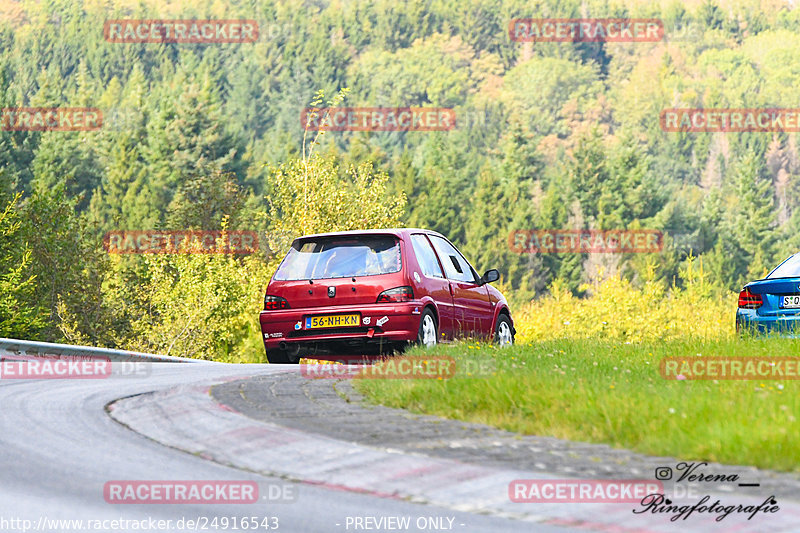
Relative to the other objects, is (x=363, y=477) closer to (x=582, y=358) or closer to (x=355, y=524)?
(x=355, y=524)

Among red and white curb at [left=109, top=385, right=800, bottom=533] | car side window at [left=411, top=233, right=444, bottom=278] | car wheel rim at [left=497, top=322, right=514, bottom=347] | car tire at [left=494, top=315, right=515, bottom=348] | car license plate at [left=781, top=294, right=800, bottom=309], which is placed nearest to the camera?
red and white curb at [left=109, top=385, right=800, bottom=533]

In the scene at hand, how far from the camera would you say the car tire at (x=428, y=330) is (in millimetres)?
13484

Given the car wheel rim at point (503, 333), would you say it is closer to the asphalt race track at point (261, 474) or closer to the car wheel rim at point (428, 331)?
the car wheel rim at point (428, 331)

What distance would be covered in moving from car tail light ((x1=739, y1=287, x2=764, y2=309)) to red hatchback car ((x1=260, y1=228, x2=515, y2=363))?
3.86 metres

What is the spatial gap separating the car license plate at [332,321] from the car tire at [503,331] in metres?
3.02

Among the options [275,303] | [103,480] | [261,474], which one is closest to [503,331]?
[275,303]

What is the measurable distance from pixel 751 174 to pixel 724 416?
370ft

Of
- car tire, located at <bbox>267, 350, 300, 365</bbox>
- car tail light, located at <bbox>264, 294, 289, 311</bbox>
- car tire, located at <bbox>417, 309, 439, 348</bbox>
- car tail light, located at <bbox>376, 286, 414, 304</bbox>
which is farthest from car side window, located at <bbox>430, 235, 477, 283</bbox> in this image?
car tire, located at <bbox>267, 350, 300, 365</bbox>

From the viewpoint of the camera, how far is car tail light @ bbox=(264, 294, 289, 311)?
545 inches

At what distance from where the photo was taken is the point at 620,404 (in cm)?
790

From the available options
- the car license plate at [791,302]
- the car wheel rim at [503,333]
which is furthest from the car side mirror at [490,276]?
the car license plate at [791,302]

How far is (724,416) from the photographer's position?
7438 millimetres

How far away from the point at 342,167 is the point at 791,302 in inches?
3982

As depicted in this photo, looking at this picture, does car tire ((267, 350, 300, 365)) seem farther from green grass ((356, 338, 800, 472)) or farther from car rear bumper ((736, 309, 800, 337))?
car rear bumper ((736, 309, 800, 337))
